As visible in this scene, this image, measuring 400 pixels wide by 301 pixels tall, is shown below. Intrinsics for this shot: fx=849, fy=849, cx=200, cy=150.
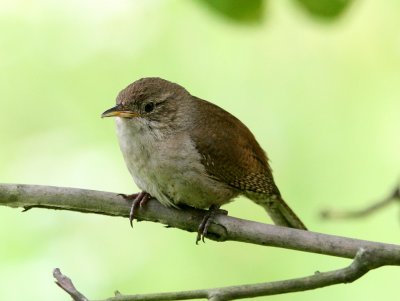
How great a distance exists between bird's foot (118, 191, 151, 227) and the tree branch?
0.03 metres

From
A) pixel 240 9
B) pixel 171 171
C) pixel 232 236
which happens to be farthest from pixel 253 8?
pixel 171 171

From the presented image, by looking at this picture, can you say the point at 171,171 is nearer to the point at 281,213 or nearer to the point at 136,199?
the point at 136,199

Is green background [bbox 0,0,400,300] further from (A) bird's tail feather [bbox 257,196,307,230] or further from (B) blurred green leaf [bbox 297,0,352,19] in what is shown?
(B) blurred green leaf [bbox 297,0,352,19]

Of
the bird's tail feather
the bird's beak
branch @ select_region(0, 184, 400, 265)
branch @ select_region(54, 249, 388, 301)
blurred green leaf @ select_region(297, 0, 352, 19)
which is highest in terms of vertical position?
blurred green leaf @ select_region(297, 0, 352, 19)

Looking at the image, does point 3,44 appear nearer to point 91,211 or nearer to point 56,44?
point 56,44

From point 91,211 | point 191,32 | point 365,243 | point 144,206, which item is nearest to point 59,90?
point 191,32

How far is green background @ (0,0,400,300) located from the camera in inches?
218

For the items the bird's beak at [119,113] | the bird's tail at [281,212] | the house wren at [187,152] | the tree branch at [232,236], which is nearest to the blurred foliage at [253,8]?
the tree branch at [232,236]

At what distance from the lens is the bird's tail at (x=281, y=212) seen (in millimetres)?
4465

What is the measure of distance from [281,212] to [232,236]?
41.2 inches

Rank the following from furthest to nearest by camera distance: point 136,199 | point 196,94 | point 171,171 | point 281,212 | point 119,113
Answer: point 196,94
point 281,212
point 119,113
point 171,171
point 136,199

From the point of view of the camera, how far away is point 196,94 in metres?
6.48

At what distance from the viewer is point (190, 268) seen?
562 cm

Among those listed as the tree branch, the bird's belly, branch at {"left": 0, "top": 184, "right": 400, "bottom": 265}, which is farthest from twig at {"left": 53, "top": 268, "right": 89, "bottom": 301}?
the bird's belly
